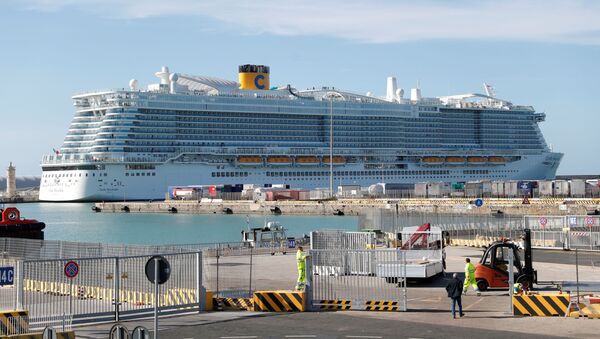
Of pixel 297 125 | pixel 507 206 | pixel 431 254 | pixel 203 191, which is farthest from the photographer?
pixel 297 125

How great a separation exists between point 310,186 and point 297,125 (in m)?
9.85

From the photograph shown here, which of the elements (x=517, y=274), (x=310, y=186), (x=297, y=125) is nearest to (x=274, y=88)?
(x=297, y=125)

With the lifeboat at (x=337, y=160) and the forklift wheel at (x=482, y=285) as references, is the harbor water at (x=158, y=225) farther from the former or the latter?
the forklift wheel at (x=482, y=285)

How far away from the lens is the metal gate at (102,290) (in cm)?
1888

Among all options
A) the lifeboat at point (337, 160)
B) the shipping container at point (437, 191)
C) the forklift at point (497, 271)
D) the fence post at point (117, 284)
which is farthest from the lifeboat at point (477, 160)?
the fence post at point (117, 284)

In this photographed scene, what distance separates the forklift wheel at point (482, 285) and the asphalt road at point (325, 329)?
3972 mm

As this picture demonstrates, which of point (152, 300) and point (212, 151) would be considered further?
point (212, 151)

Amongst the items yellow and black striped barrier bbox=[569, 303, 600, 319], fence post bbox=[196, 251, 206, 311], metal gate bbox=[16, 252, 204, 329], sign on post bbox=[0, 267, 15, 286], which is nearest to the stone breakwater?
yellow and black striped barrier bbox=[569, 303, 600, 319]

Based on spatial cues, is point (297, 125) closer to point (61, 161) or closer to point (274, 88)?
point (274, 88)

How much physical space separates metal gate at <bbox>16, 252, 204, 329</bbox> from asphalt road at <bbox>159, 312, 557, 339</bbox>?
1.86 m

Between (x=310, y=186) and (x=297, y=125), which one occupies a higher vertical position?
(x=297, y=125)

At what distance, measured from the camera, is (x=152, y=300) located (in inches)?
811

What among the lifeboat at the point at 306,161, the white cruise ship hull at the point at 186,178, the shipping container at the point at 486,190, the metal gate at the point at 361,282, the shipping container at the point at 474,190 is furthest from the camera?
the lifeboat at the point at 306,161

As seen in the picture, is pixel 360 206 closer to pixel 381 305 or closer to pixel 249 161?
pixel 249 161
